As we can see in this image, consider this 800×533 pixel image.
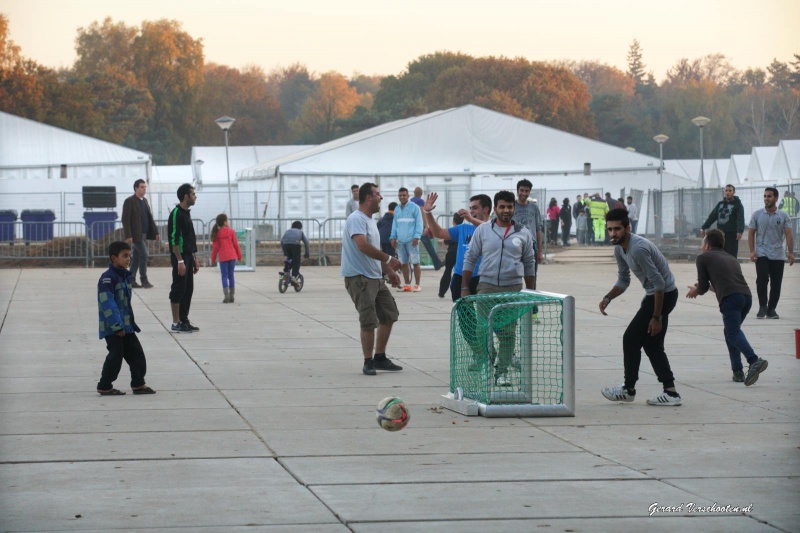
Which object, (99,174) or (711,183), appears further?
(711,183)

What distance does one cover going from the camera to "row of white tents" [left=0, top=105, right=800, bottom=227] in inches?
1657

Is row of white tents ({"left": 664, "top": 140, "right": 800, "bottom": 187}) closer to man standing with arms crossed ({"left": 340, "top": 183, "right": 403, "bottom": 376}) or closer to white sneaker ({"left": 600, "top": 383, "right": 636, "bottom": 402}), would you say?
man standing with arms crossed ({"left": 340, "top": 183, "right": 403, "bottom": 376})

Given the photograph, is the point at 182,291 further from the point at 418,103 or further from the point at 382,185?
the point at 418,103

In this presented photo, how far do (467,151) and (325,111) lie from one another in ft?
246

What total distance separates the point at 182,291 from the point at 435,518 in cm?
881

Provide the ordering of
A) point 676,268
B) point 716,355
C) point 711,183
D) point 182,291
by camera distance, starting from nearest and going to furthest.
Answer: point 716,355 → point 182,291 → point 676,268 → point 711,183

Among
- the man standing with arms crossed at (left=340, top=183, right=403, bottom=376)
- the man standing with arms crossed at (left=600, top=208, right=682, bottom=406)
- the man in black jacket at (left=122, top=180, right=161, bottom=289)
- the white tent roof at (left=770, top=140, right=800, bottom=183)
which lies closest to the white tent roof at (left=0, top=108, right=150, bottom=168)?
the man in black jacket at (left=122, top=180, right=161, bottom=289)

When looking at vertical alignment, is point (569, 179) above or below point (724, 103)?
below

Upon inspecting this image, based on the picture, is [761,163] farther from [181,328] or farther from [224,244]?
[181,328]

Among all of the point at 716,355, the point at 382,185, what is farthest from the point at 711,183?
the point at 716,355

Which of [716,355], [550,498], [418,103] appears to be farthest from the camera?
[418,103]

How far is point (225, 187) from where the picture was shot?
56375 mm

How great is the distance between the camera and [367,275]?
421 inches

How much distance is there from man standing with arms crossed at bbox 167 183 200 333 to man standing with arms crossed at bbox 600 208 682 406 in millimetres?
6291
